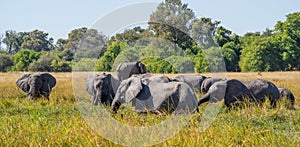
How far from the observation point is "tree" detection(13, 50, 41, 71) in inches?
2126

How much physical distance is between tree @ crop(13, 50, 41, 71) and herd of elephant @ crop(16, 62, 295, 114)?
40.7 m

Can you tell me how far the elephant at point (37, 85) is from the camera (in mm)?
13852

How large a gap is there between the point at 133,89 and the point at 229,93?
2442 mm

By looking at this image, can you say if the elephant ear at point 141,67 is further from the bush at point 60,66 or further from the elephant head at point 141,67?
the bush at point 60,66

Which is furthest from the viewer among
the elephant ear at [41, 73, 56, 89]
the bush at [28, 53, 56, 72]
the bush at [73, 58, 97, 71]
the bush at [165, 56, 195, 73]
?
the bush at [28, 53, 56, 72]

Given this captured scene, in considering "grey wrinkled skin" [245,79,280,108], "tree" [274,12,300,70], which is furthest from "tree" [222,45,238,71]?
"grey wrinkled skin" [245,79,280,108]

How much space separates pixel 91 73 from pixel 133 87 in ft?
15.3

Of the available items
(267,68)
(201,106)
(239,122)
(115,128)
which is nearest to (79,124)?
(115,128)

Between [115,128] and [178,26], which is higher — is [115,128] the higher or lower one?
the lower one

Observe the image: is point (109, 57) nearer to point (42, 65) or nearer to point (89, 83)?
point (89, 83)

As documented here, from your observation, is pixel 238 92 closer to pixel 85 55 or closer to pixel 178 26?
pixel 178 26

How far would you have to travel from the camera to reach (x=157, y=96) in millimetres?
8766

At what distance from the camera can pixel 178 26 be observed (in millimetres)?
11969

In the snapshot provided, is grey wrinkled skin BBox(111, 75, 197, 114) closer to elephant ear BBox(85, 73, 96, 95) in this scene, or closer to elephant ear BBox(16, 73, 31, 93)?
elephant ear BBox(85, 73, 96, 95)
